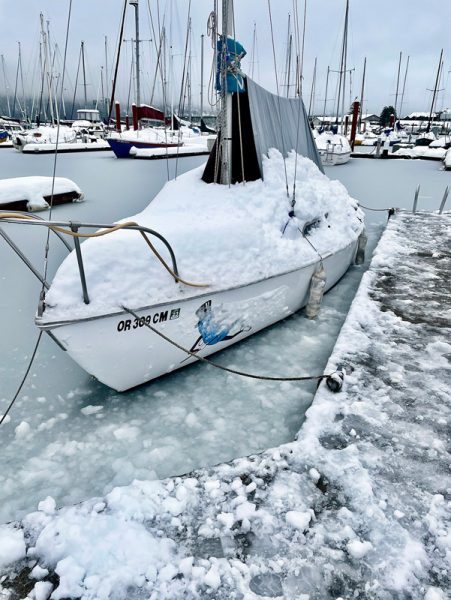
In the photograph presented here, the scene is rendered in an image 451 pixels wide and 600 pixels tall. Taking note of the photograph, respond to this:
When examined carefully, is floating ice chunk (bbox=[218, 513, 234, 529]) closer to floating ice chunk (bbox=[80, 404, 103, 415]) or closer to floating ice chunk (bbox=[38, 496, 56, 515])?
floating ice chunk (bbox=[38, 496, 56, 515])

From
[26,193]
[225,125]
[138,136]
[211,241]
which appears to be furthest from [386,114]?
[211,241]

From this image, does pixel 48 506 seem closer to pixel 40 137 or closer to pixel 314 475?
pixel 314 475

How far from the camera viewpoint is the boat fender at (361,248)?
27.5 feet

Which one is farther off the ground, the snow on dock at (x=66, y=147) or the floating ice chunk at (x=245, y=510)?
the snow on dock at (x=66, y=147)

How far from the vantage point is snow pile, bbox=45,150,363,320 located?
3691 mm

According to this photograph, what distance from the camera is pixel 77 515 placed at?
276 centimetres

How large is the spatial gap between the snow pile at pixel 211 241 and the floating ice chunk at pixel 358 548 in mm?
2540

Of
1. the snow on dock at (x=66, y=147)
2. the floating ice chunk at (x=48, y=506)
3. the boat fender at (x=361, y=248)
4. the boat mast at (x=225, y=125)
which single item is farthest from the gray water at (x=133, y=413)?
the snow on dock at (x=66, y=147)

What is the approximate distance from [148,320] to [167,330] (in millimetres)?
282

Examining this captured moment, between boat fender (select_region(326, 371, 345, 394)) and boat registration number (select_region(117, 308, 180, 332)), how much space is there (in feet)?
5.59

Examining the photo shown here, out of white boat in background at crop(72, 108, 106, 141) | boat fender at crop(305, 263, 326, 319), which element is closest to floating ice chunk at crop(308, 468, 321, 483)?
boat fender at crop(305, 263, 326, 319)

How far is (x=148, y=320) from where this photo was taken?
3861 mm

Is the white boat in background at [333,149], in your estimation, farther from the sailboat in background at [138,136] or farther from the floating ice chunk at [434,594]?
the floating ice chunk at [434,594]

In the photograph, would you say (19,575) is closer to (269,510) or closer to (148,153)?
(269,510)
